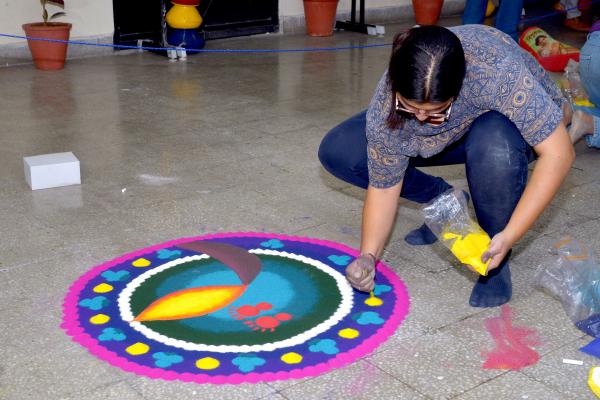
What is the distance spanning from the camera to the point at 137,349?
215cm

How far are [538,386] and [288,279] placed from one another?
2.77 feet

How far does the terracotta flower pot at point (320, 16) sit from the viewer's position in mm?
7074

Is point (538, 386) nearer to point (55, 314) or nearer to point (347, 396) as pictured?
point (347, 396)

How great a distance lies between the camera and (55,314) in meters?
2.33

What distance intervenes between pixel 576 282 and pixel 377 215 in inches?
24.1

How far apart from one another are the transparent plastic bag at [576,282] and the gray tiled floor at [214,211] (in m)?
0.04

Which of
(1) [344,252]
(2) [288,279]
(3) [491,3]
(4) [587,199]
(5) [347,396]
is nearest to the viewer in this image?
(5) [347,396]

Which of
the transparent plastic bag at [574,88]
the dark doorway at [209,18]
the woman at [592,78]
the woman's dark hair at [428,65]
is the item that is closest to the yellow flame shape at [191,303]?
the woman's dark hair at [428,65]

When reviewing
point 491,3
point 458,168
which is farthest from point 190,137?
point 491,3

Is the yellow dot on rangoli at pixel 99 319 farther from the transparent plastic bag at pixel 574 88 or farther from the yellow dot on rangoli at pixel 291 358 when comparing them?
the transparent plastic bag at pixel 574 88

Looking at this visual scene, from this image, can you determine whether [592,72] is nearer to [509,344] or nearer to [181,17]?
[509,344]

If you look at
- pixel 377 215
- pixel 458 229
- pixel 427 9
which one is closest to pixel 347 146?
pixel 377 215

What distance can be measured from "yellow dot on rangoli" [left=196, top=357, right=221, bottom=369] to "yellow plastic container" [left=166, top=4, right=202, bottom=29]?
4.34 meters

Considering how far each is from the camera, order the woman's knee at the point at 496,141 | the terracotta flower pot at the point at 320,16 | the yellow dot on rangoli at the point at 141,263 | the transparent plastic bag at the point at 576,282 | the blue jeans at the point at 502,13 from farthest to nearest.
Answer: the terracotta flower pot at the point at 320,16
the blue jeans at the point at 502,13
the yellow dot on rangoli at the point at 141,263
the transparent plastic bag at the point at 576,282
the woman's knee at the point at 496,141
